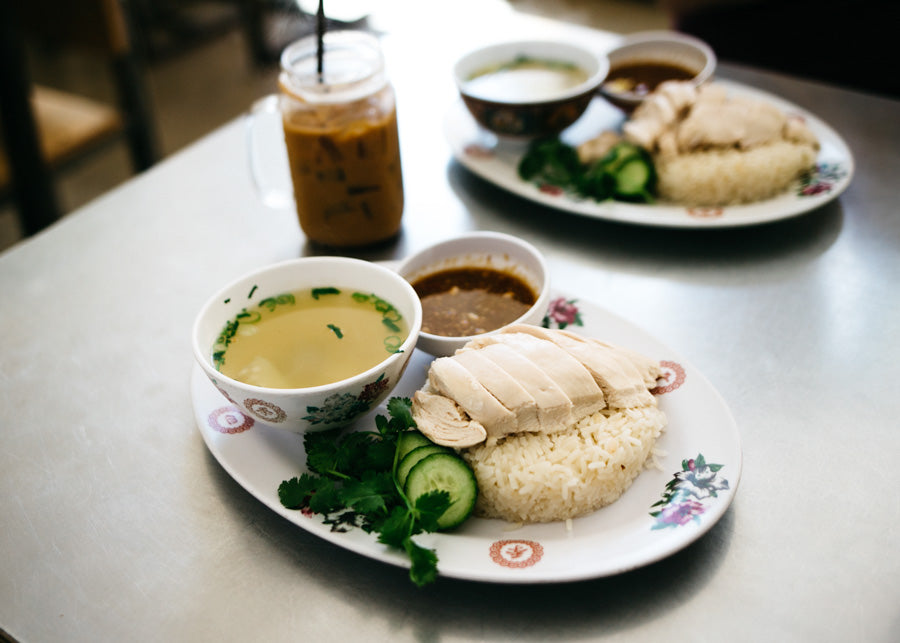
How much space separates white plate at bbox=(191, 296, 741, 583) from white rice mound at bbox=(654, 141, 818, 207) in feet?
1.92

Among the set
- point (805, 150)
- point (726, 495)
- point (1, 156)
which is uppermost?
point (805, 150)

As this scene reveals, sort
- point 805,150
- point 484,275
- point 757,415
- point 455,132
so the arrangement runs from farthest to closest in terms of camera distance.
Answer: point 455,132, point 805,150, point 484,275, point 757,415

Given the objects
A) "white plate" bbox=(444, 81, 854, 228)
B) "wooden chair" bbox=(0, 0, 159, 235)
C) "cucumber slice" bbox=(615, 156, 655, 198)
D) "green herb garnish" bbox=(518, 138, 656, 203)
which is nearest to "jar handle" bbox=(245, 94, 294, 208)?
"white plate" bbox=(444, 81, 854, 228)

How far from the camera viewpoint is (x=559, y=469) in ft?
3.68

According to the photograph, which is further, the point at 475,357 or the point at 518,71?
the point at 518,71

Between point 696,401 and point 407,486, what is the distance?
1.65 feet

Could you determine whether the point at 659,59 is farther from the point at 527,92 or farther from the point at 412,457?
the point at 412,457

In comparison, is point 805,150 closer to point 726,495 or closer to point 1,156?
point 726,495

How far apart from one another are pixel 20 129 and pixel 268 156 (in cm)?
121

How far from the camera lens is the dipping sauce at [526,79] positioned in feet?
6.89

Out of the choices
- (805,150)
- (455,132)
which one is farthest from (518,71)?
(805,150)

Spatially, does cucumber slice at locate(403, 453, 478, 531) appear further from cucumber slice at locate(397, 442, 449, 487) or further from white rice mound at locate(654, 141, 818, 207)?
white rice mound at locate(654, 141, 818, 207)

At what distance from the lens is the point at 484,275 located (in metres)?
1.57

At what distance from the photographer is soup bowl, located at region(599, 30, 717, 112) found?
2.19m
